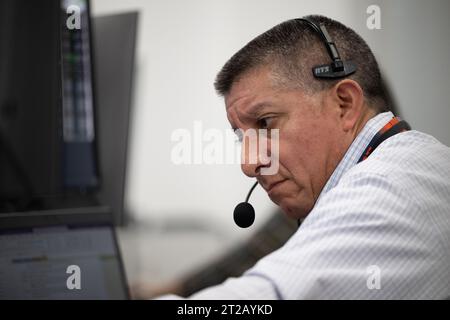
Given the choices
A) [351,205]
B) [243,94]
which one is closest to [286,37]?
[243,94]

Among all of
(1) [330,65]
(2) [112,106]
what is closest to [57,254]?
(2) [112,106]

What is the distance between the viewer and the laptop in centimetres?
79

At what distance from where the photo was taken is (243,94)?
31.6 inches

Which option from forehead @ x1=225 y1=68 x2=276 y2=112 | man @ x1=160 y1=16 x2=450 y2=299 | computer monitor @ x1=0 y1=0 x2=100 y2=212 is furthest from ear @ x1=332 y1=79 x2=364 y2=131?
computer monitor @ x1=0 y1=0 x2=100 y2=212

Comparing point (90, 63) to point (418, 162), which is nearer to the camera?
point (418, 162)

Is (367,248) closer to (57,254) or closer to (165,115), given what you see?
(57,254)

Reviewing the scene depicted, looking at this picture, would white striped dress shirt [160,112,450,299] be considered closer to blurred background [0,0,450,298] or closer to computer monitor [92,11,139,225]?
blurred background [0,0,450,298]

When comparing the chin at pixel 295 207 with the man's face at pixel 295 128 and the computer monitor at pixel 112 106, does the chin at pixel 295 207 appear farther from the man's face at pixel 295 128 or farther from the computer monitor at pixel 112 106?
the computer monitor at pixel 112 106

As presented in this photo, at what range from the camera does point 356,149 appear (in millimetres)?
787

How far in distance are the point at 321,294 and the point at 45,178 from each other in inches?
30.4

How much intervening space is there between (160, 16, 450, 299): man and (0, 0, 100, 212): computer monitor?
0.39 meters

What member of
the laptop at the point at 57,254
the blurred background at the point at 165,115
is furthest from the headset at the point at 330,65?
the laptop at the point at 57,254

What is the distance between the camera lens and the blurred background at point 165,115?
3.00ft

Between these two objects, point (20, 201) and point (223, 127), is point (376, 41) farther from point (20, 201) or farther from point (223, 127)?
point (20, 201)
